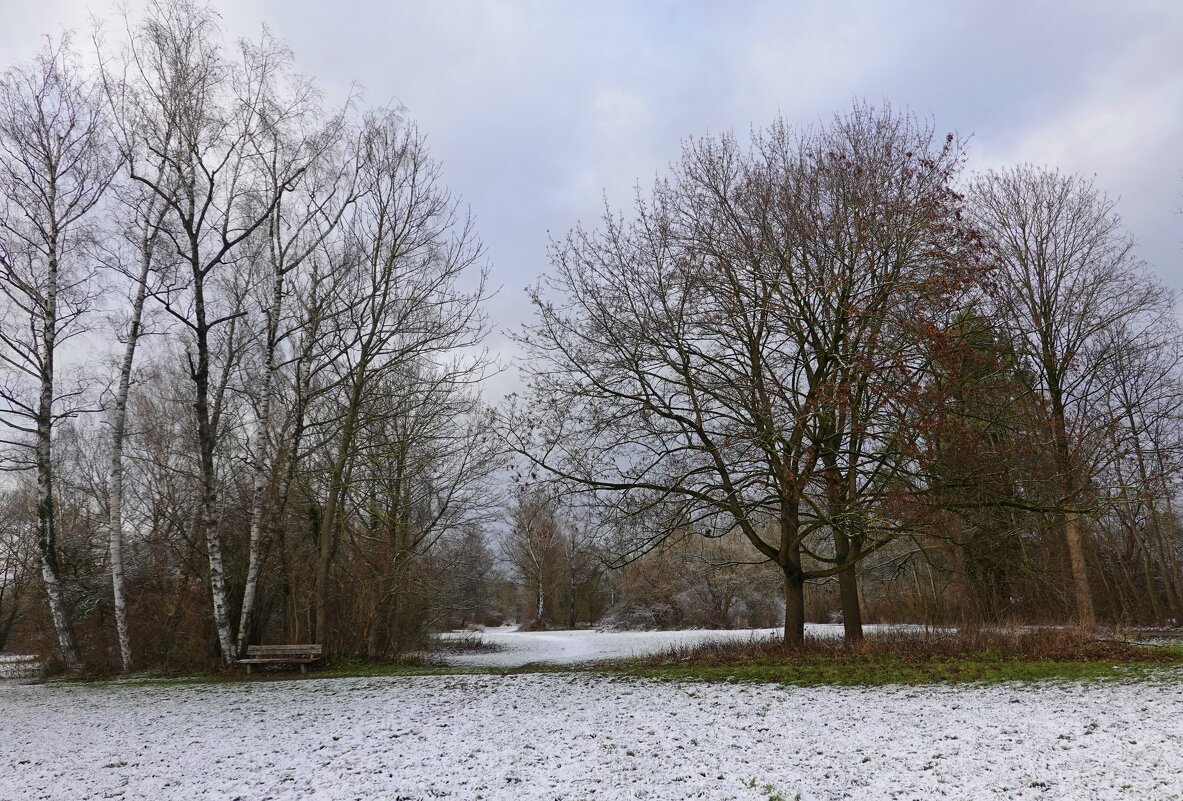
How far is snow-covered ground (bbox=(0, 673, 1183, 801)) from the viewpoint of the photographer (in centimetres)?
501

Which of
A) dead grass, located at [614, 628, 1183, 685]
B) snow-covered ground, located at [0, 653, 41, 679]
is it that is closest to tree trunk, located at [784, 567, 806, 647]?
dead grass, located at [614, 628, 1183, 685]

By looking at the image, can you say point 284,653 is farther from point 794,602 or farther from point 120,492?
point 794,602

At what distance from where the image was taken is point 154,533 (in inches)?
648

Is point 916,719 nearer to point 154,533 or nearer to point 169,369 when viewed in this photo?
point 154,533

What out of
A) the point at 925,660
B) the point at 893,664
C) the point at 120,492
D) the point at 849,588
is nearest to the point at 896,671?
the point at 893,664

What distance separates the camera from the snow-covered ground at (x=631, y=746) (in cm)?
501

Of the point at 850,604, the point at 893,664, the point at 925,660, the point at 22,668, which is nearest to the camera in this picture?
the point at 893,664

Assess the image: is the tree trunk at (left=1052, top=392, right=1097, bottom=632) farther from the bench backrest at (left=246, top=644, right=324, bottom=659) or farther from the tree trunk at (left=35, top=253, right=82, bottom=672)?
the tree trunk at (left=35, top=253, right=82, bottom=672)

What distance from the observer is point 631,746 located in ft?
19.7

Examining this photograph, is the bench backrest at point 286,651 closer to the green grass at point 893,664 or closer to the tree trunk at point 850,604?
the green grass at point 893,664

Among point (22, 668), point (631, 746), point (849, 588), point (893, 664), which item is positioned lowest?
point (22, 668)

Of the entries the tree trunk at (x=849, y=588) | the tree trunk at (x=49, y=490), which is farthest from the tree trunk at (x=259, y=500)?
the tree trunk at (x=849, y=588)

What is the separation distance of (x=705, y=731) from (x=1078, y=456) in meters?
11.0

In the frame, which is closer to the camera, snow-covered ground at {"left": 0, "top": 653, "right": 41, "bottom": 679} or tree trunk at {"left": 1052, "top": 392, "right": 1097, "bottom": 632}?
tree trunk at {"left": 1052, "top": 392, "right": 1097, "bottom": 632}
